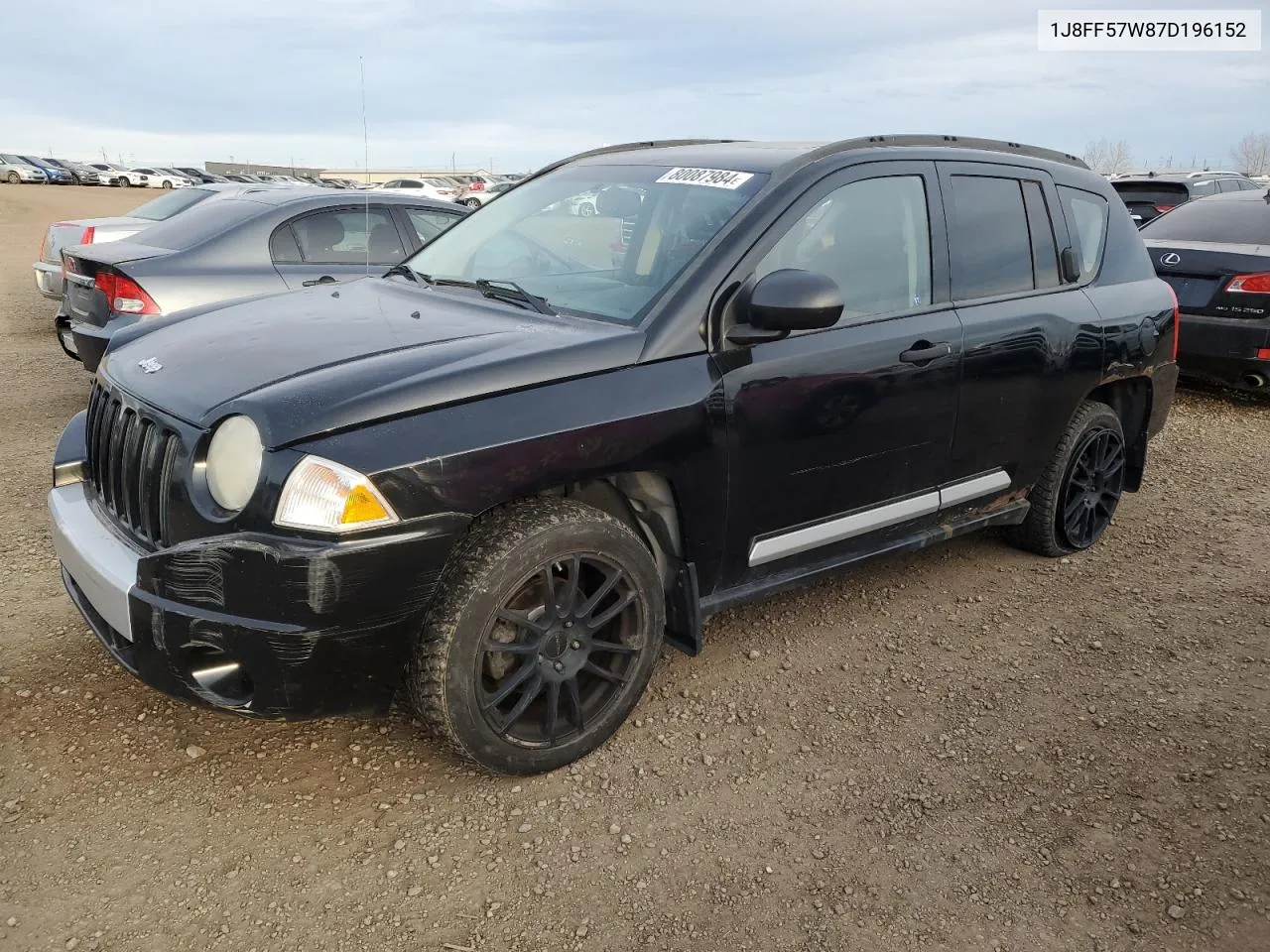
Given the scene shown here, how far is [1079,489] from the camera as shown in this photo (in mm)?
4777

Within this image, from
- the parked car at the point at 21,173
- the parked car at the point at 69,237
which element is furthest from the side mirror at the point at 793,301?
the parked car at the point at 21,173

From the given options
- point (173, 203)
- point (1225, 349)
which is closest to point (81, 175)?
point (173, 203)

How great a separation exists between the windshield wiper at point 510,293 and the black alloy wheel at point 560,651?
881 mm

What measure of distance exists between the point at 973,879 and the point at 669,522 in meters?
1.31

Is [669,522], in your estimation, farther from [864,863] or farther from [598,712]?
[864,863]

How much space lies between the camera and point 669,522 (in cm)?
316

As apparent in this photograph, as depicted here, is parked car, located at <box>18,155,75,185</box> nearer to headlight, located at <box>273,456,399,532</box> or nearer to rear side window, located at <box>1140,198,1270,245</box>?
rear side window, located at <box>1140,198,1270,245</box>

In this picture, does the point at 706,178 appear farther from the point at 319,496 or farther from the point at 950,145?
the point at 319,496

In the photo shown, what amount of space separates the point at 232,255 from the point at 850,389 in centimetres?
464

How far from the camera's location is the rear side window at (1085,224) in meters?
4.43

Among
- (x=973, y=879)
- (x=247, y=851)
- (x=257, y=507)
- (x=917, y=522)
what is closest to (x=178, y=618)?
(x=257, y=507)

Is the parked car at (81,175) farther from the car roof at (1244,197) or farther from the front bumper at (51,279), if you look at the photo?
the car roof at (1244,197)

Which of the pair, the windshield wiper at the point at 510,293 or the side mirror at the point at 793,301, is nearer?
the side mirror at the point at 793,301

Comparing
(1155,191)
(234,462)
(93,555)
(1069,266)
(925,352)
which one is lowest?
(93,555)
